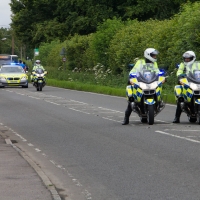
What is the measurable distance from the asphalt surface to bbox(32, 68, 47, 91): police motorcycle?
97.9ft

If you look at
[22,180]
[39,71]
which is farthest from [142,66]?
[39,71]

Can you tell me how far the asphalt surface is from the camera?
8.75 m

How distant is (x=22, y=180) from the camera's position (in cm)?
989

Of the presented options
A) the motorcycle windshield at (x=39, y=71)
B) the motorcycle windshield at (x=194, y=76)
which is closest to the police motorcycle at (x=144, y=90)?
the motorcycle windshield at (x=194, y=76)

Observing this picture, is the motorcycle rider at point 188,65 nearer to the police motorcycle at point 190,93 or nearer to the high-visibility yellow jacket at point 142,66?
the police motorcycle at point 190,93

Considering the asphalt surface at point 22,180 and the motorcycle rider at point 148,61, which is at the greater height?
the motorcycle rider at point 148,61

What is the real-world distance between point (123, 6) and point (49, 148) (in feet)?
189

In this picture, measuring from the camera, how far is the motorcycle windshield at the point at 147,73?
18.7 m

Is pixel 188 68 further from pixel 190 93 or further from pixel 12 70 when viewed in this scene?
pixel 12 70

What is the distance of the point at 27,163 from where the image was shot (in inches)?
456

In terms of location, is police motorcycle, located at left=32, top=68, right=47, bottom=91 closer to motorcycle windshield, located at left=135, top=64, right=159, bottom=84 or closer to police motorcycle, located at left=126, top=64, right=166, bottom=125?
motorcycle windshield, located at left=135, top=64, right=159, bottom=84

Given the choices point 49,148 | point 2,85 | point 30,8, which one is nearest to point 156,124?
point 49,148

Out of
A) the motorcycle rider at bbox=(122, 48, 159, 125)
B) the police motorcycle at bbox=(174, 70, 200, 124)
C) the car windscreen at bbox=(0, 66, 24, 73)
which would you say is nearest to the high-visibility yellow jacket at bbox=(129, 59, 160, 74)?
the motorcycle rider at bbox=(122, 48, 159, 125)

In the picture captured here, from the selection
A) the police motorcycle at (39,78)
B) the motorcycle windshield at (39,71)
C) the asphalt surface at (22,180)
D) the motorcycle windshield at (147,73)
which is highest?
the motorcycle windshield at (147,73)
